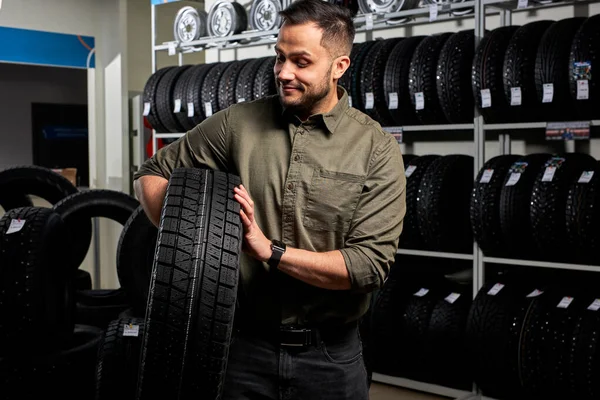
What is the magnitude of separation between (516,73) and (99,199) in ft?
9.27

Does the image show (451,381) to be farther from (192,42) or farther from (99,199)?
(192,42)

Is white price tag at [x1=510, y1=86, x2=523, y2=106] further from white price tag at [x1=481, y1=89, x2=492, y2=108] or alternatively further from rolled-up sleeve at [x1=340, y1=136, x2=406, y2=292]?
rolled-up sleeve at [x1=340, y1=136, x2=406, y2=292]

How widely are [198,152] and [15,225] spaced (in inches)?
88.7

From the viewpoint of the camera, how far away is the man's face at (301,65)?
2.05 meters

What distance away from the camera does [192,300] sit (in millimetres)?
1990

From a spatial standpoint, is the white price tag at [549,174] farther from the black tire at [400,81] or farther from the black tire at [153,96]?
the black tire at [153,96]

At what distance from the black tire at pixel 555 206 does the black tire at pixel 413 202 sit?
77 centimetres

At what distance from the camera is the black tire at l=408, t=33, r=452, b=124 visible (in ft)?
15.8

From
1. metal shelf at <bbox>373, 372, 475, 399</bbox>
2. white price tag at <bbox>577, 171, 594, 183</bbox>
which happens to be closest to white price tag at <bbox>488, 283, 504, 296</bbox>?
metal shelf at <bbox>373, 372, 475, 399</bbox>

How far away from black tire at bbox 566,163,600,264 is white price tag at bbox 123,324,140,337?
231 centimetres

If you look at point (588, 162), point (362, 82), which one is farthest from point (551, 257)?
point (362, 82)

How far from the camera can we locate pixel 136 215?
4.66 metres

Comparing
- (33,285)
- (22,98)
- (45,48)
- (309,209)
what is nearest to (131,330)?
(33,285)

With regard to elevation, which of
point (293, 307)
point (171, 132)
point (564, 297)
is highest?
point (171, 132)
